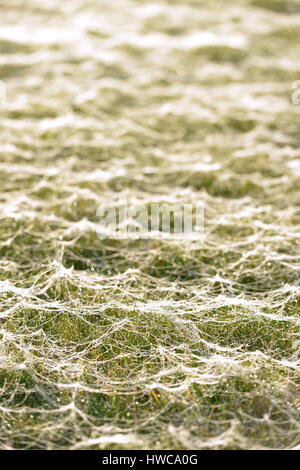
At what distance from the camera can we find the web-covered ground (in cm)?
259

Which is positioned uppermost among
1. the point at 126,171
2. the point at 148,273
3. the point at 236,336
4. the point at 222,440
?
the point at 126,171

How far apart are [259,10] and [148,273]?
22.8 ft

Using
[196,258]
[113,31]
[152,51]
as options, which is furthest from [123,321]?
[113,31]

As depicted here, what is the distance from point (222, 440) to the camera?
7.91 feet

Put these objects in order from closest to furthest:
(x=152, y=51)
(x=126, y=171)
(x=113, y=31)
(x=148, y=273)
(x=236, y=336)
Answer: (x=236, y=336) → (x=148, y=273) → (x=126, y=171) → (x=152, y=51) → (x=113, y=31)

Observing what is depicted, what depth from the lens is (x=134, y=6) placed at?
8859mm

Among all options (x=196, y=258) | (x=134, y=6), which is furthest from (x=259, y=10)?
(x=196, y=258)

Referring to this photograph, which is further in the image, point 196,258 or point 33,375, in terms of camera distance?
point 196,258

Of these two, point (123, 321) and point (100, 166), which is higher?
point (100, 166)

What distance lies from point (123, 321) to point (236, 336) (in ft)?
2.37

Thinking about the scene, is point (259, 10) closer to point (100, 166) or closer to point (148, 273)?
point (100, 166)

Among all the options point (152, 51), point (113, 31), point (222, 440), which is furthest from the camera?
point (113, 31)

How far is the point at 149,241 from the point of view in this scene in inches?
159

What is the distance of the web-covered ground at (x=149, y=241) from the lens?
→ 259cm
